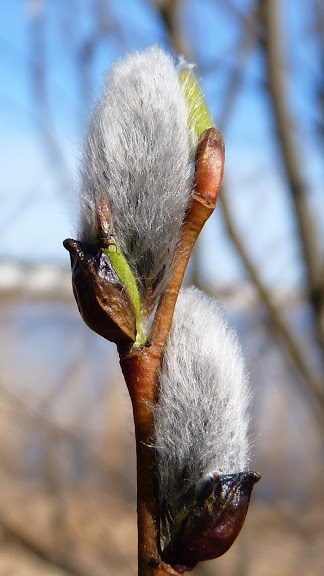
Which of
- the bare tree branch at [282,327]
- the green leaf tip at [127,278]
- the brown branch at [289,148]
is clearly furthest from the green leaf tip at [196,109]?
the bare tree branch at [282,327]

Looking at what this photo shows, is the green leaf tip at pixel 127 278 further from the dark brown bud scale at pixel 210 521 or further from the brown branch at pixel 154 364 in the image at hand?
the dark brown bud scale at pixel 210 521

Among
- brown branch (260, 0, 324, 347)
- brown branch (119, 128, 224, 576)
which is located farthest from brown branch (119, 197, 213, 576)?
brown branch (260, 0, 324, 347)

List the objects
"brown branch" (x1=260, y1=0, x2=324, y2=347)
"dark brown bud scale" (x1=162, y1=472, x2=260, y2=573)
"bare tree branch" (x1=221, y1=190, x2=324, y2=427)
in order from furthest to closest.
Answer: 1. "bare tree branch" (x1=221, y1=190, x2=324, y2=427)
2. "brown branch" (x1=260, y1=0, x2=324, y2=347)
3. "dark brown bud scale" (x1=162, y1=472, x2=260, y2=573)

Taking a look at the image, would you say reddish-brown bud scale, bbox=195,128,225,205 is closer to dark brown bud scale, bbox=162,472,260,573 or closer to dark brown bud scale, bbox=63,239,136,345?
dark brown bud scale, bbox=63,239,136,345

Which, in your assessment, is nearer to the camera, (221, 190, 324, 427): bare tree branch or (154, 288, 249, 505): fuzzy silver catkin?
(154, 288, 249, 505): fuzzy silver catkin

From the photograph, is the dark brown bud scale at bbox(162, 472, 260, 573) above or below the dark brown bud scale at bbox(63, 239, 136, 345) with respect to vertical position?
below

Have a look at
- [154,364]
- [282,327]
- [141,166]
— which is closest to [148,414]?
[154,364]

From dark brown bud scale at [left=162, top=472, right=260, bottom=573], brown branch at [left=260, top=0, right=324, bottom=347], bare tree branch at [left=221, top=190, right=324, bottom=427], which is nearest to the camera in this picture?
dark brown bud scale at [left=162, top=472, right=260, bottom=573]
